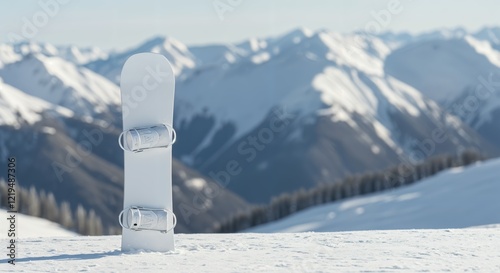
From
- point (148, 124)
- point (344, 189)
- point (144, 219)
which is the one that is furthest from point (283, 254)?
point (344, 189)

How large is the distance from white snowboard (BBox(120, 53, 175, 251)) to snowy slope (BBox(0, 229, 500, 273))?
2.83 ft

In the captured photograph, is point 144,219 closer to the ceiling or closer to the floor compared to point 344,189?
closer to the floor

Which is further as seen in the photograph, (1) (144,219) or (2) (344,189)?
(2) (344,189)

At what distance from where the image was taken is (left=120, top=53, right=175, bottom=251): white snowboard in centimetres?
1583

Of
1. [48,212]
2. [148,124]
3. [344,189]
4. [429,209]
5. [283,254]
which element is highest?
[344,189]

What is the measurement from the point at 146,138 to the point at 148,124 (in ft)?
1.66

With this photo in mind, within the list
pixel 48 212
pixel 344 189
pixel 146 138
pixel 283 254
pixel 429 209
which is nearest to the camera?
→ pixel 283 254

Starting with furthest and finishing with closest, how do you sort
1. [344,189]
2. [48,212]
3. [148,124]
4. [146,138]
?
[344,189] < [48,212] < [148,124] < [146,138]

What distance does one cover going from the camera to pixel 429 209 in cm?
6338

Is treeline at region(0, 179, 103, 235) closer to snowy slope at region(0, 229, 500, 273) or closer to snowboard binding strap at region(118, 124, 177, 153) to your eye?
snowy slope at region(0, 229, 500, 273)

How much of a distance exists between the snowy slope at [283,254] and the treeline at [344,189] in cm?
8255

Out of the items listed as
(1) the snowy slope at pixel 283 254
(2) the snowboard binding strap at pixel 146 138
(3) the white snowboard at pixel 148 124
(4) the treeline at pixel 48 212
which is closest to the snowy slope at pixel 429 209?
(4) the treeline at pixel 48 212

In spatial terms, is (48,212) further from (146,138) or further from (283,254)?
(283,254)

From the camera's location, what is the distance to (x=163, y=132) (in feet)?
52.1
